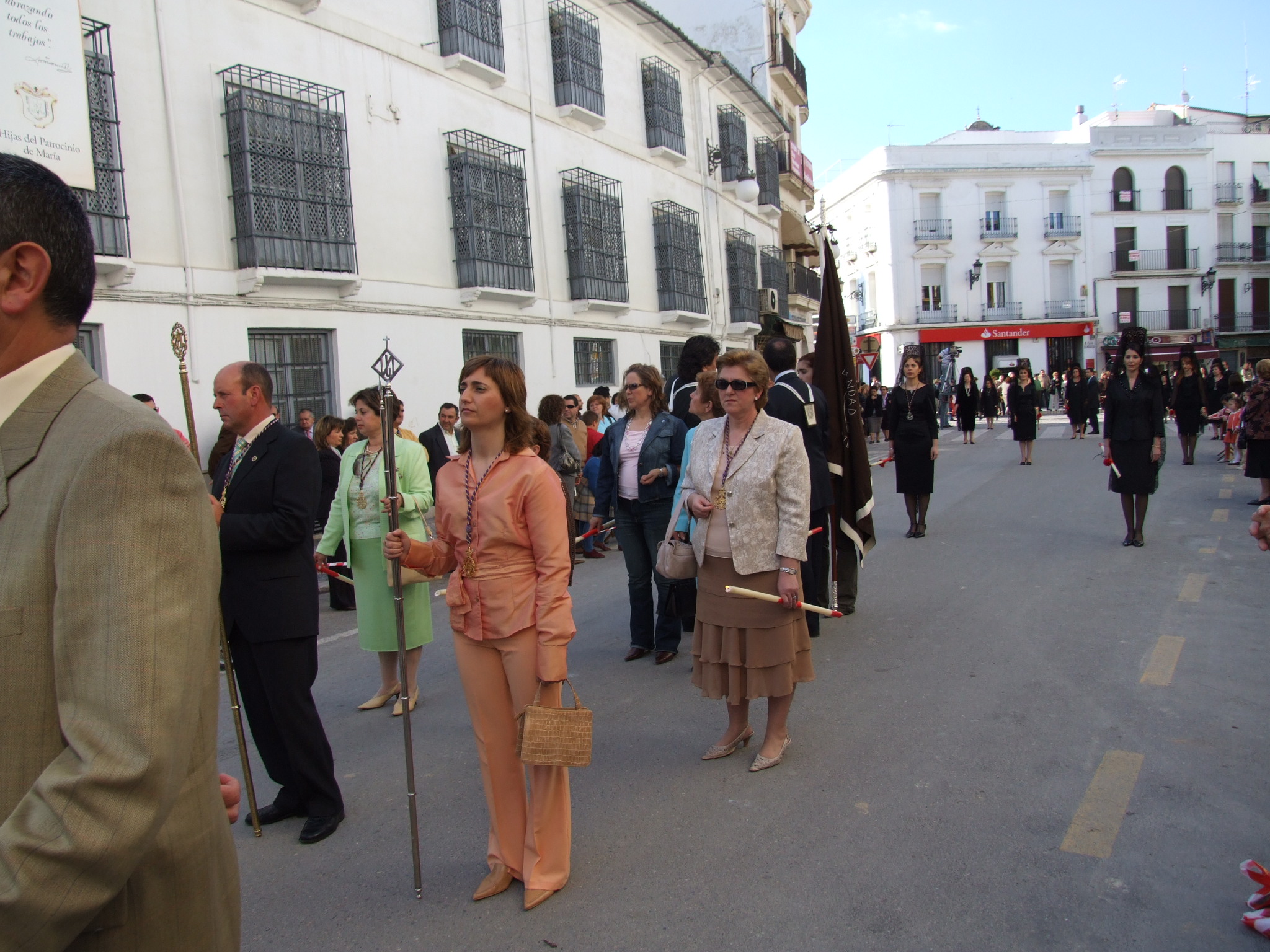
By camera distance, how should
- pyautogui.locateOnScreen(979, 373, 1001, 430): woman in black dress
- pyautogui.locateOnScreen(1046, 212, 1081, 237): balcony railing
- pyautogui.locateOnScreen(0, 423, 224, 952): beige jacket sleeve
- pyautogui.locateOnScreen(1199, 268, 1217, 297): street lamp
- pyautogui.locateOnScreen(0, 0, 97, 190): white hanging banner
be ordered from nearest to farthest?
pyautogui.locateOnScreen(0, 423, 224, 952): beige jacket sleeve
pyautogui.locateOnScreen(0, 0, 97, 190): white hanging banner
pyautogui.locateOnScreen(979, 373, 1001, 430): woman in black dress
pyautogui.locateOnScreen(1046, 212, 1081, 237): balcony railing
pyautogui.locateOnScreen(1199, 268, 1217, 297): street lamp

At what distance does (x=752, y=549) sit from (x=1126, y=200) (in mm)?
50007

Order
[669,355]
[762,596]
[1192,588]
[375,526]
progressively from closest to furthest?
1. [762,596]
2. [375,526]
3. [1192,588]
4. [669,355]

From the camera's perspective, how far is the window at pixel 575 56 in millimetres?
18047

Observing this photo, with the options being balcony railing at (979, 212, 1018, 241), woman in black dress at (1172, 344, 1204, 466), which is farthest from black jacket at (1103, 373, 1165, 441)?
balcony railing at (979, 212, 1018, 241)

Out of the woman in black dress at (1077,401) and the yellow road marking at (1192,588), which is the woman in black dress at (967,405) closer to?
the woman in black dress at (1077,401)

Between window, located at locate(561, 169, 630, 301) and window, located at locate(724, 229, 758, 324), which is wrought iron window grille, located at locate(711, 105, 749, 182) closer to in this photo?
window, located at locate(724, 229, 758, 324)

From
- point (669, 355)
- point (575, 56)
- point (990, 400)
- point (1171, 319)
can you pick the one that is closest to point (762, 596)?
point (575, 56)

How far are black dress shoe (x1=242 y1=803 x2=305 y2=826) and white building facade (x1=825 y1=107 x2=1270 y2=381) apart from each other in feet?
147

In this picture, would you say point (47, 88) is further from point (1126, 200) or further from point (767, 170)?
point (1126, 200)

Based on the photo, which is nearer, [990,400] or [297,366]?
[297,366]

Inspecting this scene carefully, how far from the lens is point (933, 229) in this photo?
149 ft

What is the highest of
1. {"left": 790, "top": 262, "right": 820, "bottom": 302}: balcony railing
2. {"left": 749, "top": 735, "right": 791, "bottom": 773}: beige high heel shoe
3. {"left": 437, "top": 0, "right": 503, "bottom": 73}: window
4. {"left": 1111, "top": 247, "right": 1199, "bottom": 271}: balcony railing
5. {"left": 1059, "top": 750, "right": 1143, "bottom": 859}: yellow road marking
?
{"left": 437, "top": 0, "right": 503, "bottom": 73}: window

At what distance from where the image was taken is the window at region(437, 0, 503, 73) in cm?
1514

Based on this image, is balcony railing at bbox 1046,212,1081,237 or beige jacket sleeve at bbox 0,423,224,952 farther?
balcony railing at bbox 1046,212,1081,237
